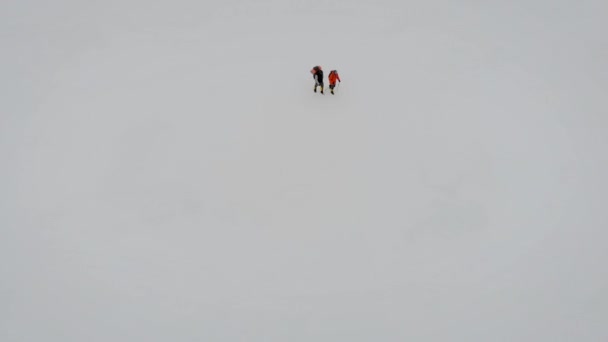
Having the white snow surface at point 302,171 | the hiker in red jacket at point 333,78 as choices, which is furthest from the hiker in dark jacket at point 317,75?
the white snow surface at point 302,171

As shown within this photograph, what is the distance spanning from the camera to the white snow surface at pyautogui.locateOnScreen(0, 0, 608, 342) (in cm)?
915

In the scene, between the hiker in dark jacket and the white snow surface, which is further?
the hiker in dark jacket

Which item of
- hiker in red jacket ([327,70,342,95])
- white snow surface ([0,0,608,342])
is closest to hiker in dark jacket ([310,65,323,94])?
hiker in red jacket ([327,70,342,95])

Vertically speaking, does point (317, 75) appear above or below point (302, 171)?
above

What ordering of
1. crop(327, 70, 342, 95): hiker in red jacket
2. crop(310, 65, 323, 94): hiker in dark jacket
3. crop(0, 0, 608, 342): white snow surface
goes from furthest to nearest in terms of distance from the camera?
crop(327, 70, 342, 95): hiker in red jacket
crop(310, 65, 323, 94): hiker in dark jacket
crop(0, 0, 608, 342): white snow surface

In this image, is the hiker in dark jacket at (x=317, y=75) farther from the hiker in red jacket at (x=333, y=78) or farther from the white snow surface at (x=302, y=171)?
the white snow surface at (x=302, y=171)

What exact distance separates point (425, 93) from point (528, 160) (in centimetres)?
367

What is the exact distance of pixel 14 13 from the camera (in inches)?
580

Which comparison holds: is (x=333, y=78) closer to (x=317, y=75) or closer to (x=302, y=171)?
(x=317, y=75)

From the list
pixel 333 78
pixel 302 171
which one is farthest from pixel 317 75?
pixel 302 171

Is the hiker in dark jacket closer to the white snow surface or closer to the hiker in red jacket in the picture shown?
the hiker in red jacket

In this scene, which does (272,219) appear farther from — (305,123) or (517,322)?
(517,322)

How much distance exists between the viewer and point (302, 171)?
1100 centimetres

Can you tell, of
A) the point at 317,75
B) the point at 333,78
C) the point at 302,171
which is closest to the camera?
the point at 302,171
